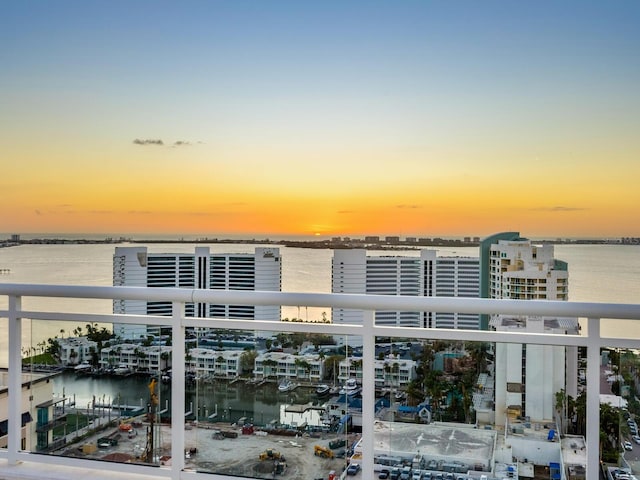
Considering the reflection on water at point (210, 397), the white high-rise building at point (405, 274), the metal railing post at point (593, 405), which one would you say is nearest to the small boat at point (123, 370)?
the reflection on water at point (210, 397)

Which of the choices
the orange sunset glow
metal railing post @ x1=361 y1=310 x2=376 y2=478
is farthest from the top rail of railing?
the orange sunset glow

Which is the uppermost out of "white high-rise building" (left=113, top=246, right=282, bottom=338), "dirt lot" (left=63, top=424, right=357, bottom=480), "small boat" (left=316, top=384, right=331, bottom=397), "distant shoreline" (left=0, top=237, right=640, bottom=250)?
"distant shoreline" (left=0, top=237, right=640, bottom=250)

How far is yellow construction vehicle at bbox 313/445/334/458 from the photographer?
2.69 metres

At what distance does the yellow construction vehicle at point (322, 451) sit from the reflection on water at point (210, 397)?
0.37 feet

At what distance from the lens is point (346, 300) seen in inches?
100

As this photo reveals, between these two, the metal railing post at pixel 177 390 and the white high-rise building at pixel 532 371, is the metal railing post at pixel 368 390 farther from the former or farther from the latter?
the metal railing post at pixel 177 390

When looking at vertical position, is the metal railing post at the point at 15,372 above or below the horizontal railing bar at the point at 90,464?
above

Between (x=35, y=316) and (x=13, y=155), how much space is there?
23.5ft

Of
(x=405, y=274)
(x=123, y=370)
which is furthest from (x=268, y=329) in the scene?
(x=405, y=274)

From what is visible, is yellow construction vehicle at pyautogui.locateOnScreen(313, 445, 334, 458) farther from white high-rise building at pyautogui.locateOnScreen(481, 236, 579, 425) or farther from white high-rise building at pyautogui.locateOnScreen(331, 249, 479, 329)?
white high-rise building at pyautogui.locateOnScreen(331, 249, 479, 329)

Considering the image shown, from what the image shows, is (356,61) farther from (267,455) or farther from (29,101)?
(267,455)

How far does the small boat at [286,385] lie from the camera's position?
2.70 metres

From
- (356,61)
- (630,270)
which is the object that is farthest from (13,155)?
(630,270)

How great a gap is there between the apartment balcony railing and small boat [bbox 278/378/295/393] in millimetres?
241
